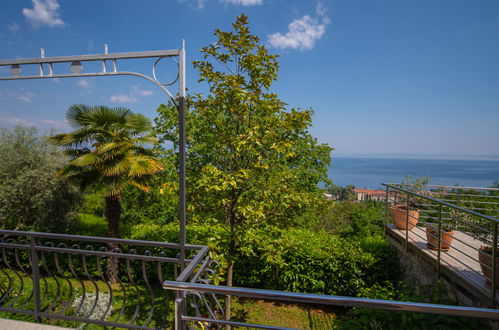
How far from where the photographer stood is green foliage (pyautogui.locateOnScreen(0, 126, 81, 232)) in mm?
8703

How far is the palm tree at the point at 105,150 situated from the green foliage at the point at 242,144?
2.47m

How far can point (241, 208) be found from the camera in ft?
12.9

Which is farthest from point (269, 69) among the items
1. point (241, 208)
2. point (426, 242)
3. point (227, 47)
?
point (426, 242)

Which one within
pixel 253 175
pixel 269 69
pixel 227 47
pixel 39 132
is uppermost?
pixel 227 47

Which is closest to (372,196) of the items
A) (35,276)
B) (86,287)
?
(86,287)

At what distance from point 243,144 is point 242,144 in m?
0.04

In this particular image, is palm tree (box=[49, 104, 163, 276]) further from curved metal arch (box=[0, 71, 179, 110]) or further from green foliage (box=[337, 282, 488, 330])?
green foliage (box=[337, 282, 488, 330])

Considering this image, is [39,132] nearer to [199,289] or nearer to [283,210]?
[283,210]

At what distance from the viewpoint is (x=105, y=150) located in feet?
20.8

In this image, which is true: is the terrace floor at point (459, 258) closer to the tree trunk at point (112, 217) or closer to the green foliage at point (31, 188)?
the tree trunk at point (112, 217)

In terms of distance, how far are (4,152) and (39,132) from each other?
1308 millimetres

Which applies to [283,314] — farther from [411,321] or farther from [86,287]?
[86,287]

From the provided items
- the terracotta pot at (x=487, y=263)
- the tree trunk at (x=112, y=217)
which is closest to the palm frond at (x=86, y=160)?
the tree trunk at (x=112, y=217)

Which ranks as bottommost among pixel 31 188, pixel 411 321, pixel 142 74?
pixel 411 321
